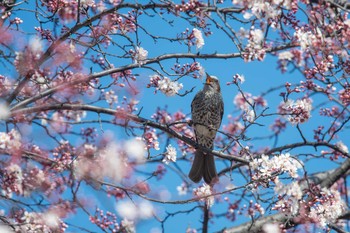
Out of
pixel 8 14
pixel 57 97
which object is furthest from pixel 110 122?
pixel 8 14

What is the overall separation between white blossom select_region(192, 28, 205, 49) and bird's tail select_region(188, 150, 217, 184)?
6.18ft

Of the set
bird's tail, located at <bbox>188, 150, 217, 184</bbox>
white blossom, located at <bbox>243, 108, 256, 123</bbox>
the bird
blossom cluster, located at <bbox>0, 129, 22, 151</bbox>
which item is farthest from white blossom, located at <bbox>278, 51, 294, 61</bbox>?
blossom cluster, located at <bbox>0, 129, 22, 151</bbox>

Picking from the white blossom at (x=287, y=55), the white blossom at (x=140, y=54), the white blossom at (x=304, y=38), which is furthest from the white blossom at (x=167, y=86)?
the white blossom at (x=287, y=55)

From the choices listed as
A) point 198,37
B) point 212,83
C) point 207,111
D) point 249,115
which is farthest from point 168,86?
point 212,83

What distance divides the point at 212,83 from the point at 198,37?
256 cm

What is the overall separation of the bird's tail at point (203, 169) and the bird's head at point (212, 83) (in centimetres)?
122

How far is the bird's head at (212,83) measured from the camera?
7590 millimetres

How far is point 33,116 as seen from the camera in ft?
18.2

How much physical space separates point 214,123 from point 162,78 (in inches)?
95.9

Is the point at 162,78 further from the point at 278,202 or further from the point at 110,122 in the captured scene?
the point at 278,202

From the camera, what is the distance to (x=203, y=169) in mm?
6605

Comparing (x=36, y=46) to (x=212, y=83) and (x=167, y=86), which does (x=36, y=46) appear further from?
(x=212, y=83)

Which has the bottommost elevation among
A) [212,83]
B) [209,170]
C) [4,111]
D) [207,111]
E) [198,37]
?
[4,111]

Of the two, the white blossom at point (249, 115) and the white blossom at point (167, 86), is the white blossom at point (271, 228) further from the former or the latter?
the white blossom at point (167, 86)
